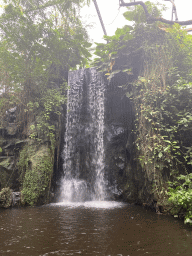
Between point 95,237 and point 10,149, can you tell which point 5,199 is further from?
point 95,237

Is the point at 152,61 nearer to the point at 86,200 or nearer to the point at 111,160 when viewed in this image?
the point at 111,160

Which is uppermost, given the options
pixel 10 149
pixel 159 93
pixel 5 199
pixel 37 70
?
pixel 37 70

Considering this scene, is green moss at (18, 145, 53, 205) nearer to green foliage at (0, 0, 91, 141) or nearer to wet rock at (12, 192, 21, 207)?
wet rock at (12, 192, 21, 207)

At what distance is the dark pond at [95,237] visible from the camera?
2.62 metres

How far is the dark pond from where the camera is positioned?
262 centimetres

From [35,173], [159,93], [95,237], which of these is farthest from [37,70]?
[95,237]

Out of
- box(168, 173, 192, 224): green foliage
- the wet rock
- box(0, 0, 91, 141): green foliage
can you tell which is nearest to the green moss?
the wet rock

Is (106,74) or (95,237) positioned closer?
(95,237)

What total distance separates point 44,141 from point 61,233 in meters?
5.77

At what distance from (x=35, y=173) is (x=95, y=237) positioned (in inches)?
205

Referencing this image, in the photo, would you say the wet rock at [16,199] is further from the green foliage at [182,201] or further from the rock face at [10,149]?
the green foliage at [182,201]

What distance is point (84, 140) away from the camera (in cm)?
1006

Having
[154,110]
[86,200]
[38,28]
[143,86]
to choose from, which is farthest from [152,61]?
[86,200]

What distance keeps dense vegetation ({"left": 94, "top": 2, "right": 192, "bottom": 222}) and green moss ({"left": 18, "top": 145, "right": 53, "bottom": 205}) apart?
4208mm
